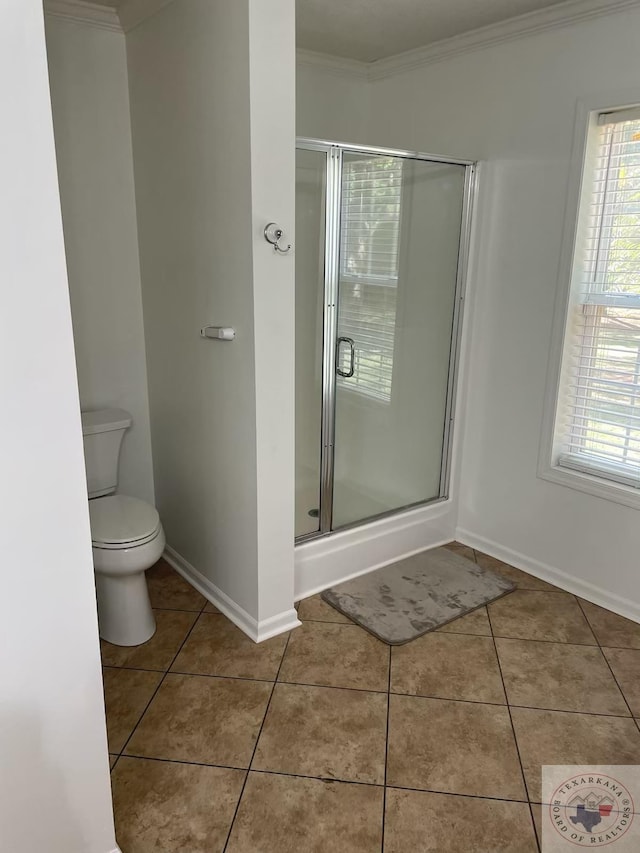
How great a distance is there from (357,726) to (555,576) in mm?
1375

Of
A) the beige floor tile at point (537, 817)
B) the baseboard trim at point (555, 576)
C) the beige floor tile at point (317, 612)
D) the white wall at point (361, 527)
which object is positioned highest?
the white wall at point (361, 527)

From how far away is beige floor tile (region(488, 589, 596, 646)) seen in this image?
265 centimetres

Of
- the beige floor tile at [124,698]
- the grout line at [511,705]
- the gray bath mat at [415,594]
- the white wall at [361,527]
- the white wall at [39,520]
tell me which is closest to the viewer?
the white wall at [39,520]

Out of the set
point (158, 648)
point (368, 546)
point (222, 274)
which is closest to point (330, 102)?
point (222, 274)

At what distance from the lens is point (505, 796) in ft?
6.13

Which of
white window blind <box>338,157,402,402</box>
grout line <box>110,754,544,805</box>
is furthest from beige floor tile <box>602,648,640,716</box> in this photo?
white window blind <box>338,157,402,402</box>

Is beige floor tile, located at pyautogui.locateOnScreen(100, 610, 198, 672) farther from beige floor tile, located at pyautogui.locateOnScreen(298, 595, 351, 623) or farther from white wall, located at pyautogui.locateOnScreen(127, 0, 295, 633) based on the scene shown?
beige floor tile, located at pyautogui.locateOnScreen(298, 595, 351, 623)

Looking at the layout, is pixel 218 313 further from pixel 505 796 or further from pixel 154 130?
pixel 505 796

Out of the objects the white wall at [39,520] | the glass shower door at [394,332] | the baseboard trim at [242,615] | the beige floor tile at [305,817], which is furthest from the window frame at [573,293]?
the white wall at [39,520]

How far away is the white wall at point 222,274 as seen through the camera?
214 centimetres

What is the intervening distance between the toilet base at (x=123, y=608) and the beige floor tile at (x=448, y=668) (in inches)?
39.7

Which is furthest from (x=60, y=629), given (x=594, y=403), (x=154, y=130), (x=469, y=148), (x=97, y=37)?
(x=469, y=148)

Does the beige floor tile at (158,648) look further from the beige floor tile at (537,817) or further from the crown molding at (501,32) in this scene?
the crown molding at (501,32)

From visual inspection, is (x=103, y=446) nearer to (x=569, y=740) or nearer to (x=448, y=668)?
(x=448, y=668)
